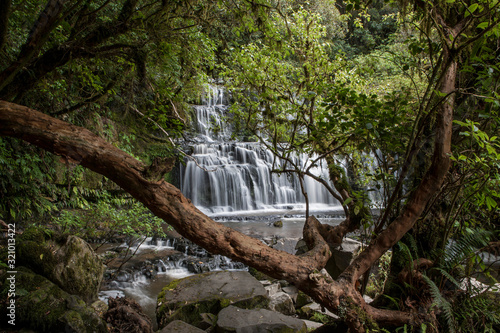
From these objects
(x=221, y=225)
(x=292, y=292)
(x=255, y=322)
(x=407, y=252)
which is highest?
(x=221, y=225)

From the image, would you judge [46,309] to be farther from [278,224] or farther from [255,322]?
[278,224]

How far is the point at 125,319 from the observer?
345cm

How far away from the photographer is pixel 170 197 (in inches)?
80.9

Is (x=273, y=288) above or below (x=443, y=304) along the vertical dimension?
below

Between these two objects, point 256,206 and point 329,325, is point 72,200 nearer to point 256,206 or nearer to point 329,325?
point 329,325

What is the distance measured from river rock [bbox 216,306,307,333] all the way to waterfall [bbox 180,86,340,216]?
29.4ft

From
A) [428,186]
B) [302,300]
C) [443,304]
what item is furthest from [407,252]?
[302,300]

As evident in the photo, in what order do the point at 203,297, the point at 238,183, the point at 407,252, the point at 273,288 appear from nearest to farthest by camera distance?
the point at 407,252
the point at 203,297
the point at 273,288
the point at 238,183

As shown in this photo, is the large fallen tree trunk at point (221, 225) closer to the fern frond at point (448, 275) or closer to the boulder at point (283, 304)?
the fern frond at point (448, 275)

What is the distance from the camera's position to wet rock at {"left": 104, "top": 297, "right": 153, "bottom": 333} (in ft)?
11.0

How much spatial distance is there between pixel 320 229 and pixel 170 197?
216 centimetres

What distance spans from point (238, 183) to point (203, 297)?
968 centimetres

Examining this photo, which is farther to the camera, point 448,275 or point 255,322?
point 255,322

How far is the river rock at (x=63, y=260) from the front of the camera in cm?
364
